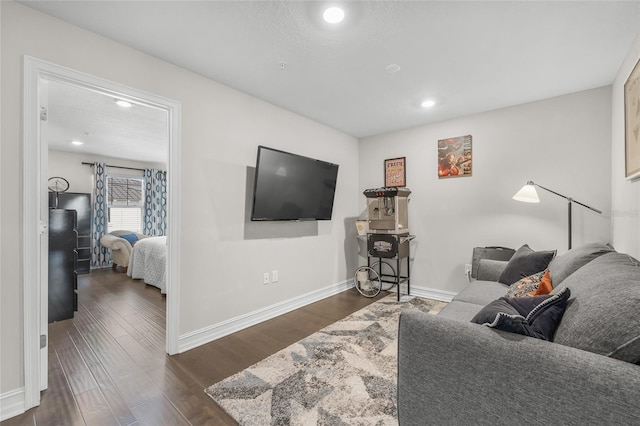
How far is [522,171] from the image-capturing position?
3.20 m

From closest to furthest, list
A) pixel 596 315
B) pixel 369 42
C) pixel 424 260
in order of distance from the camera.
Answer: pixel 596 315
pixel 369 42
pixel 424 260

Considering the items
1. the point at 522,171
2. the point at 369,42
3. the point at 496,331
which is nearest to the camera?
the point at 496,331

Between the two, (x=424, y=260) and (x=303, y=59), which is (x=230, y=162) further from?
(x=424, y=260)

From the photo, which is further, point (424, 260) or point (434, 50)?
point (424, 260)

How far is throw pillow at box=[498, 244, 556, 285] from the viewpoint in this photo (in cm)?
228

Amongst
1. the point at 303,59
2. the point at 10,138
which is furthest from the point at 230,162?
the point at 10,138

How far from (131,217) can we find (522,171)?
7.76m

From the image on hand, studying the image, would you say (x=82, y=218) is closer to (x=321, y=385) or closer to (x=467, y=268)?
(x=321, y=385)

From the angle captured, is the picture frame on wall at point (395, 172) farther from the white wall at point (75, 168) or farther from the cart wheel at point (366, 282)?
the white wall at point (75, 168)

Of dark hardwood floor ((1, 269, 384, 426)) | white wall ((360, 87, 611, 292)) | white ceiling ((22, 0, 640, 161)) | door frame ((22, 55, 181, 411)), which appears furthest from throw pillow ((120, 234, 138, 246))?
white wall ((360, 87, 611, 292))

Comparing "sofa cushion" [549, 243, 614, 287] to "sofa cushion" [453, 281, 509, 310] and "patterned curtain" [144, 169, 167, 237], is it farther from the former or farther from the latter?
"patterned curtain" [144, 169, 167, 237]

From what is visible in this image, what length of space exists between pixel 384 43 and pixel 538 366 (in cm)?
211

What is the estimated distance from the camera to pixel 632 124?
1.95m

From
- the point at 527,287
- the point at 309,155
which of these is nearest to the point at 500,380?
the point at 527,287
